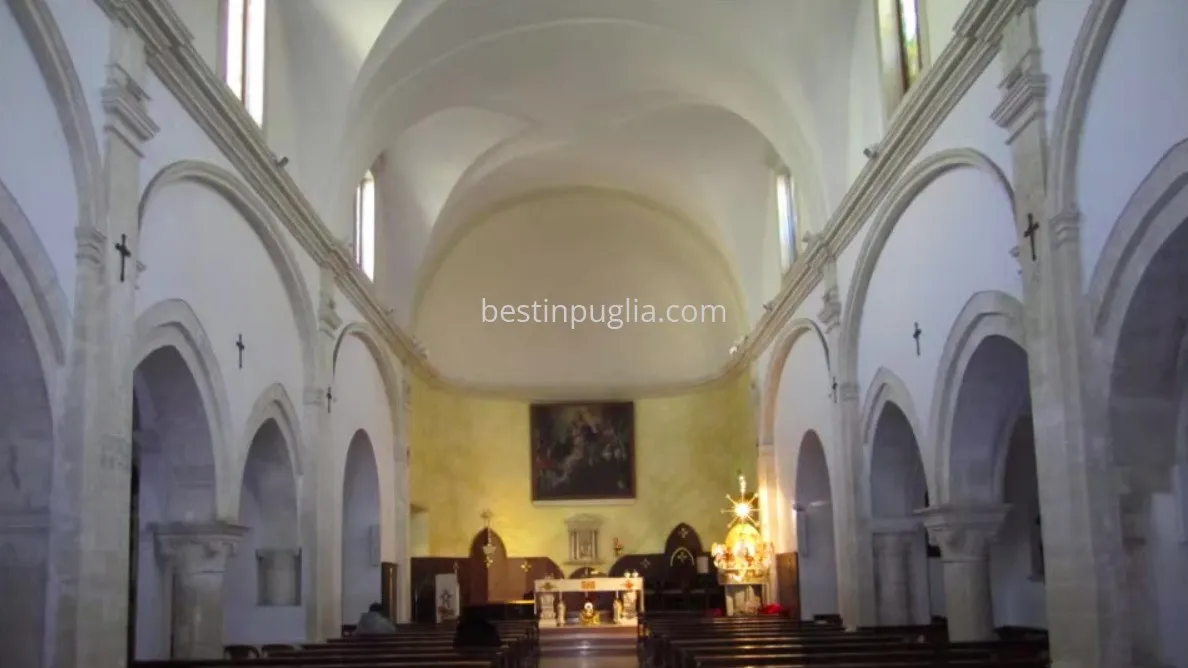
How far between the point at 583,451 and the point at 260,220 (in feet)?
51.5

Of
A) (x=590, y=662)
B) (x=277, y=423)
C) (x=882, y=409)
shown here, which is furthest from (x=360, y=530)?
(x=882, y=409)

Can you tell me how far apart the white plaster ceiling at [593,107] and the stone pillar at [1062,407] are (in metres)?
6.45

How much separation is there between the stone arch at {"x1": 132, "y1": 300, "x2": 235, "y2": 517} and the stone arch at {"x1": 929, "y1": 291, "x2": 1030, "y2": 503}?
25.4 ft

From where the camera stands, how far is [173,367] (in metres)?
12.2

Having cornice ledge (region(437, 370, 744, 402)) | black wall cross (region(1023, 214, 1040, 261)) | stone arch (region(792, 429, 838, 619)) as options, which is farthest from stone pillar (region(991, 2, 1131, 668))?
cornice ledge (region(437, 370, 744, 402))

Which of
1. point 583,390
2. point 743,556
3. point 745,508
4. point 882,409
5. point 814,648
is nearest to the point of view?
point 814,648

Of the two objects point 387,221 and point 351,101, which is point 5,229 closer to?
point 351,101

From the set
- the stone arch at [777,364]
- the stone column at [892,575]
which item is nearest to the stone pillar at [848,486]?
the stone column at [892,575]

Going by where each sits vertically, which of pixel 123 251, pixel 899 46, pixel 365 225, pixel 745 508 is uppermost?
pixel 899 46

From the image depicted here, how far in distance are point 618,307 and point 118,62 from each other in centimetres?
2006

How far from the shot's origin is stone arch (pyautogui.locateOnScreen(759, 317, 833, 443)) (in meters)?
19.3

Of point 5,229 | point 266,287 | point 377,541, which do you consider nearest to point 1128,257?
point 5,229

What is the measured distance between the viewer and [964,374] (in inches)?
500

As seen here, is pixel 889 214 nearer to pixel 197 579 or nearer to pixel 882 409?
pixel 882 409
